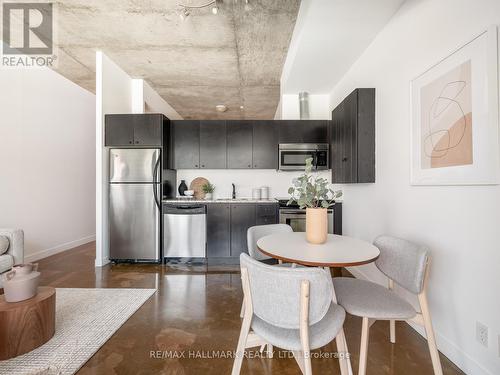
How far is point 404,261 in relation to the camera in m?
1.50

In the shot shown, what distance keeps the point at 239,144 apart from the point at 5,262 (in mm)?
3129

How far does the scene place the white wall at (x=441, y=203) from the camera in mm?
1357

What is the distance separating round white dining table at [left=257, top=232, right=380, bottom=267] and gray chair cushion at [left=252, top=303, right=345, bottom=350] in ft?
0.93

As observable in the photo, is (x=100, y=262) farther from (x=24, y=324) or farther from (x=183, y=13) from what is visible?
(x=183, y=13)

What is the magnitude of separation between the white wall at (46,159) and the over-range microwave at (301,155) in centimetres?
374

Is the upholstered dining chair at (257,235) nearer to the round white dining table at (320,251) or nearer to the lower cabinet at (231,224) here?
the round white dining table at (320,251)

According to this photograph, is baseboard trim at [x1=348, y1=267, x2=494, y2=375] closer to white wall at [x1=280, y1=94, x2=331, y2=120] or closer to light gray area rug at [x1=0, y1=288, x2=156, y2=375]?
light gray area rug at [x1=0, y1=288, x2=156, y2=375]

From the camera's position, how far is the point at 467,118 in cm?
144

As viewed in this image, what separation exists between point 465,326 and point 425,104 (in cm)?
155

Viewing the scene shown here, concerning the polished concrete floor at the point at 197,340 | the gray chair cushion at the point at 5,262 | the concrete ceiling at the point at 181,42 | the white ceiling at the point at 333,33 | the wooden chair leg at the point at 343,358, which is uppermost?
the concrete ceiling at the point at 181,42

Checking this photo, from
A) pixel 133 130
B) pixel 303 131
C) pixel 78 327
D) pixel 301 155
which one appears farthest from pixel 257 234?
pixel 133 130
